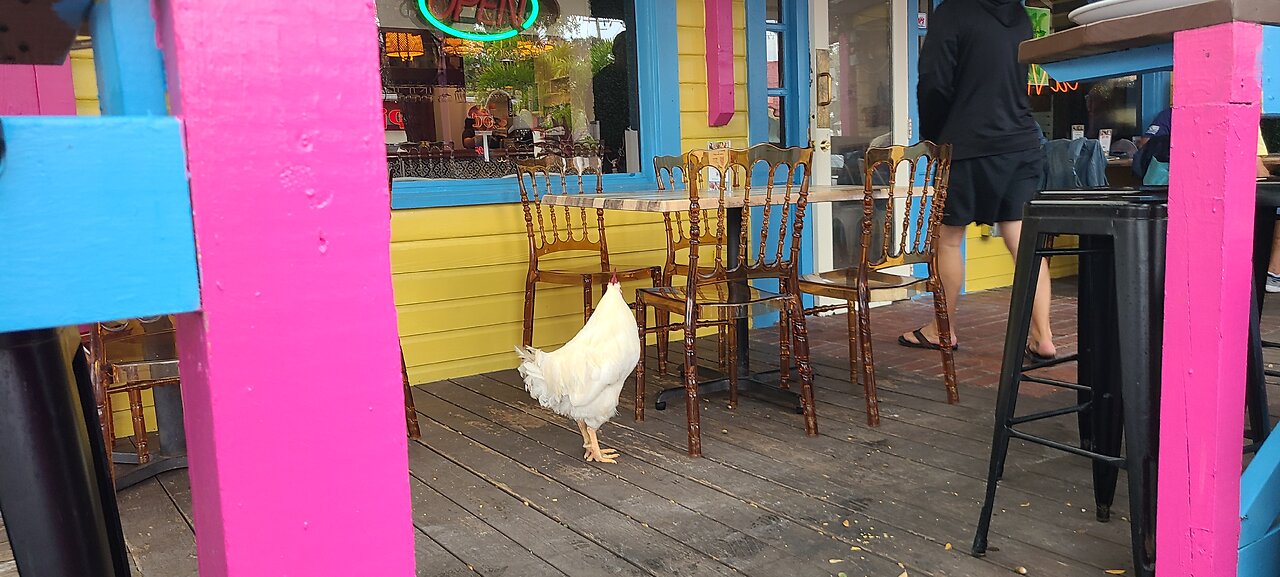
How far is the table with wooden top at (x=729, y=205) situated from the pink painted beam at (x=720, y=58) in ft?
2.93

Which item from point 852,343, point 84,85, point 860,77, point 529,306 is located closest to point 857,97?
point 860,77

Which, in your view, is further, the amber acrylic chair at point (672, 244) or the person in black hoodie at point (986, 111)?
the person in black hoodie at point (986, 111)

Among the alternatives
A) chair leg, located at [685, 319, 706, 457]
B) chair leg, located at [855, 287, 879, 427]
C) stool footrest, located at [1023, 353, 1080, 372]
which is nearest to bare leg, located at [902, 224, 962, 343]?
chair leg, located at [855, 287, 879, 427]

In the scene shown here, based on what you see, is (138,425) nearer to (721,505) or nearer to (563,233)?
(721,505)

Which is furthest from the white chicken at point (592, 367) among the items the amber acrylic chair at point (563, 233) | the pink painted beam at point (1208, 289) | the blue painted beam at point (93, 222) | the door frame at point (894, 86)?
the door frame at point (894, 86)

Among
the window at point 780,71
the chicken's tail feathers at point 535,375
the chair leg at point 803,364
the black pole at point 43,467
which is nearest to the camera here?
the black pole at point 43,467

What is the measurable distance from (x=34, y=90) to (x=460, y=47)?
2.52 metres

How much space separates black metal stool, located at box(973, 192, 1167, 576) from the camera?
1.55 meters

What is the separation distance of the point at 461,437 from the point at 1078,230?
6.88 feet

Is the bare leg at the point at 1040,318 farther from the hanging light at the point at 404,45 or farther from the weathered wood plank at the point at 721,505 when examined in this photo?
the hanging light at the point at 404,45

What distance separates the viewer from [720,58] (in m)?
4.35

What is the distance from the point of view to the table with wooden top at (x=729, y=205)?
2.78 metres

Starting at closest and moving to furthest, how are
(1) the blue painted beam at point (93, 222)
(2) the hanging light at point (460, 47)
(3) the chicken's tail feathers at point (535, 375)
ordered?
1. (1) the blue painted beam at point (93, 222)
2. (3) the chicken's tail feathers at point (535, 375)
3. (2) the hanging light at point (460, 47)

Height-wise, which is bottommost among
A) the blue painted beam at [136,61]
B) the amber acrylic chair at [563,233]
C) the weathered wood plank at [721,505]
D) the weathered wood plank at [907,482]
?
the weathered wood plank at [907,482]
